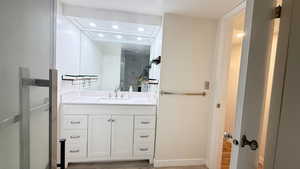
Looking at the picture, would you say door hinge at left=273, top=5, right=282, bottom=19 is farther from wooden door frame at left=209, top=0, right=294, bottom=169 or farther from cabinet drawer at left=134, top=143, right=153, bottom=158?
cabinet drawer at left=134, top=143, right=153, bottom=158

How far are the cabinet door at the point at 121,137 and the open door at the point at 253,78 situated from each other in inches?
60.6

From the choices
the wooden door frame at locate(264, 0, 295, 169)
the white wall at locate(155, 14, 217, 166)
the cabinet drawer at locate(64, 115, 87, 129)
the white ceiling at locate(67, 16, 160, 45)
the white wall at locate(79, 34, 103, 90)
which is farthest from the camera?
the white wall at locate(79, 34, 103, 90)

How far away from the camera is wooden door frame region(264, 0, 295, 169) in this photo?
78 centimetres

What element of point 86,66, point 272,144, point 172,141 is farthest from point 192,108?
point 86,66

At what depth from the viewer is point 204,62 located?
2.24 meters

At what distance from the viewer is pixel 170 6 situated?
6.28 feet

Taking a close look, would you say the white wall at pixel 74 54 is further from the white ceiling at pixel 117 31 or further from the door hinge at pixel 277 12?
the door hinge at pixel 277 12

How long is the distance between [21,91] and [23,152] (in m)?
0.24

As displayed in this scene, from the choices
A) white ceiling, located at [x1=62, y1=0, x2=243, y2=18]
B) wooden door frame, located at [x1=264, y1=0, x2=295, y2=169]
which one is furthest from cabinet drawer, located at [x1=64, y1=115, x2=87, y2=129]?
wooden door frame, located at [x1=264, y1=0, x2=295, y2=169]

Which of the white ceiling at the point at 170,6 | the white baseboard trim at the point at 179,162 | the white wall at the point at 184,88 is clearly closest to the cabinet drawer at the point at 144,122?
the white wall at the point at 184,88

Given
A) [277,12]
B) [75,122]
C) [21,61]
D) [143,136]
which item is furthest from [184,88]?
[21,61]

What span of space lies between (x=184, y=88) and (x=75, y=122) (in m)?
1.59

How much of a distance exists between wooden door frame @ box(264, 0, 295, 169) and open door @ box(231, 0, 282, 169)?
0.15 ft

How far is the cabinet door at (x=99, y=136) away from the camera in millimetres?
2127
